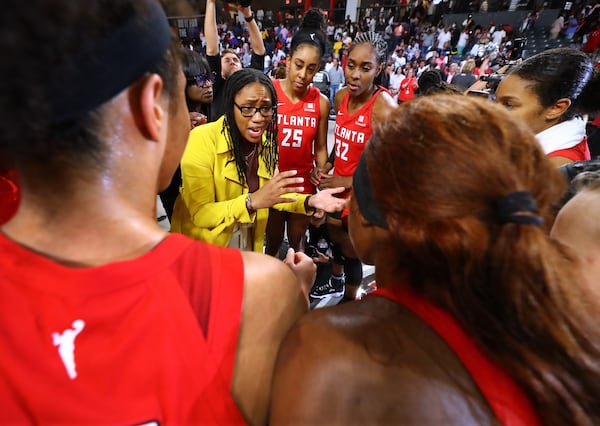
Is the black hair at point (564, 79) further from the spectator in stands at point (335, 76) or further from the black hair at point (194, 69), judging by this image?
the spectator in stands at point (335, 76)

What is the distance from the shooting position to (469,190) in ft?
2.14

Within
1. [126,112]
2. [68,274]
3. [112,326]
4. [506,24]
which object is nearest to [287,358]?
[112,326]

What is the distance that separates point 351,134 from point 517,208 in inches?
93.3

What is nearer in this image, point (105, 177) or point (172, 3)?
point (105, 177)

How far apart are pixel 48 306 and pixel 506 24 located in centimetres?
1773

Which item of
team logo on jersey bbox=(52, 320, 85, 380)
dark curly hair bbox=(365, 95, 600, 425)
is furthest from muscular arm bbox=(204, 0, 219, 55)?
team logo on jersey bbox=(52, 320, 85, 380)

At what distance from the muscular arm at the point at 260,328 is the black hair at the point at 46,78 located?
0.40 meters

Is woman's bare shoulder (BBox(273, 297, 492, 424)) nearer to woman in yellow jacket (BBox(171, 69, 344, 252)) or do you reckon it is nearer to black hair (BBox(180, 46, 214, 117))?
woman in yellow jacket (BBox(171, 69, 344, 252))

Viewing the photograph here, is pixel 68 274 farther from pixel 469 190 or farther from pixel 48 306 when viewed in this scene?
pixel 469 190

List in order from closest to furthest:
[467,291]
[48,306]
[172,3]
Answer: [48,306] < [467,291] < [172,3]

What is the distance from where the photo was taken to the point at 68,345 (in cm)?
57

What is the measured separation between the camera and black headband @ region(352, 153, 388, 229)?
88 centimetres

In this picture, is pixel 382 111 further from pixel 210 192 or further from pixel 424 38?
pixel 424 38

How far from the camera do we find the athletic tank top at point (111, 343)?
55 cm
